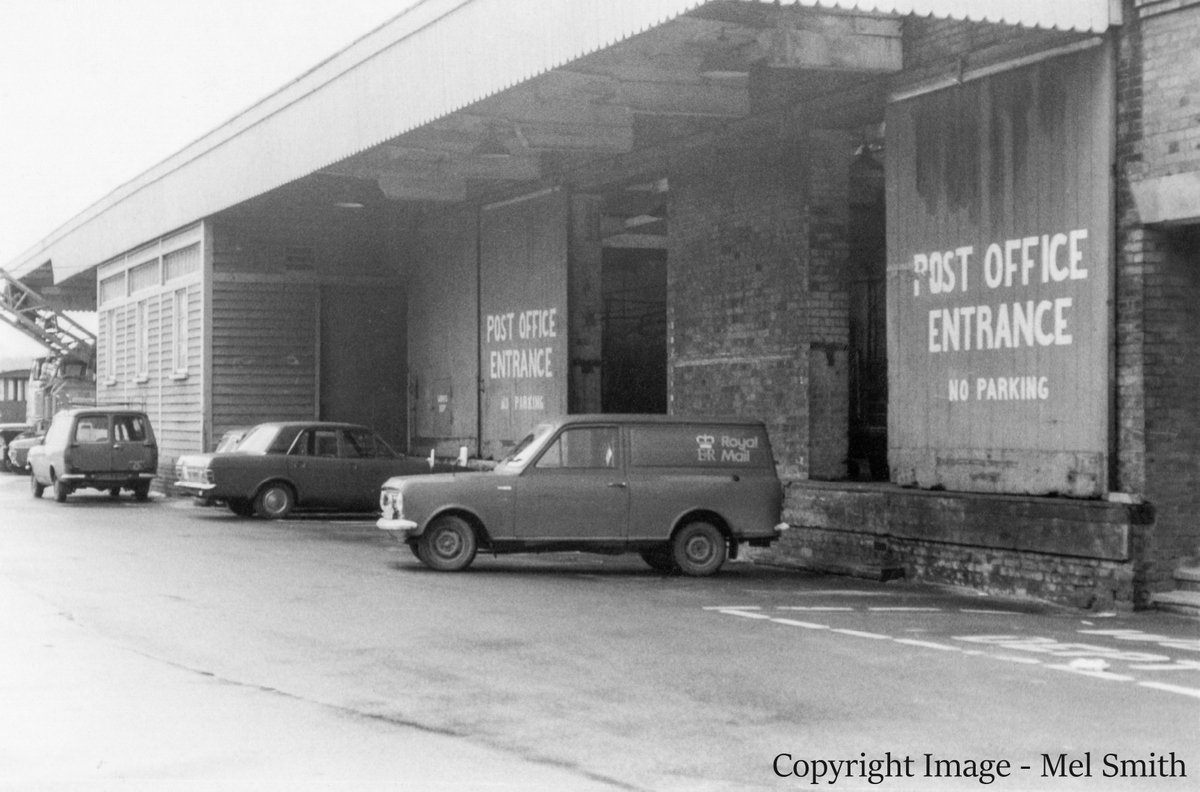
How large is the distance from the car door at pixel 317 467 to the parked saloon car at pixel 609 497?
26.9ft

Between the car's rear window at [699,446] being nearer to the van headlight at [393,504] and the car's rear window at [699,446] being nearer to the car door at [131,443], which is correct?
the van headlight at [393,504]

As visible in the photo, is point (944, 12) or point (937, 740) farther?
point (944, 12)

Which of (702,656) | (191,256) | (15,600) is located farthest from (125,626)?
(191,256)

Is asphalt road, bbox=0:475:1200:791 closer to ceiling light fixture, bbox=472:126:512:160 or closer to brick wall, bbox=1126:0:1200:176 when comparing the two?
brick wall, bbox=1126:0:1200:176

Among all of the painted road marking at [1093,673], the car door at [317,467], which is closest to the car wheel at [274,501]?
the car door at [317,467]

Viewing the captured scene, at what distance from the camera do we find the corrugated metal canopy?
43.4 ft

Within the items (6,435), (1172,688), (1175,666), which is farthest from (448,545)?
(6,435)

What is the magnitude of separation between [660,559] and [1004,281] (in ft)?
14.8

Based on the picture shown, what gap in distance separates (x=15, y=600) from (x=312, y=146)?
444 inches

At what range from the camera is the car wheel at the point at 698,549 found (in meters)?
15.7

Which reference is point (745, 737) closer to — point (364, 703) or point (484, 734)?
point (484, 734)

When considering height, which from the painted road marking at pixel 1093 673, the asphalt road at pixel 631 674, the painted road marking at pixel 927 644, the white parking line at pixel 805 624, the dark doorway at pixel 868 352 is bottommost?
the white parking line at pixel 805 624

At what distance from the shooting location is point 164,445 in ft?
108

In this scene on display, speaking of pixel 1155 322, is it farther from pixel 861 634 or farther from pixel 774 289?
pixel 774 289
